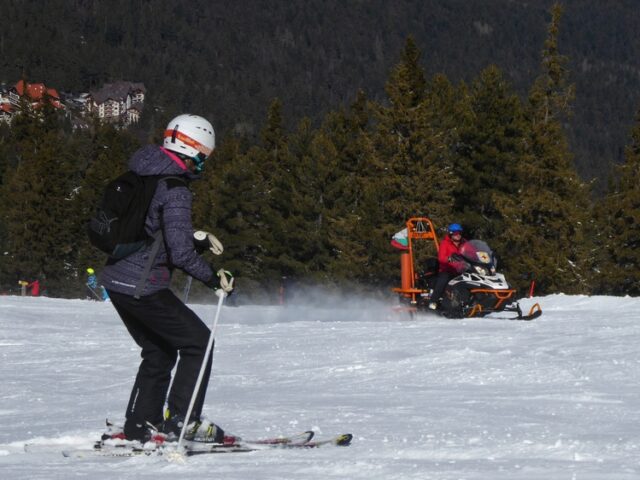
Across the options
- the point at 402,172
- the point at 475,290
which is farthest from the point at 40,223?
the point at 475,290

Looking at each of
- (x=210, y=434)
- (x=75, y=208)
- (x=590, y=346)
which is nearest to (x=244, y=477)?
(x=210, y=434)

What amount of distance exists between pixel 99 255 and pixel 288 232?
13785 millimetres

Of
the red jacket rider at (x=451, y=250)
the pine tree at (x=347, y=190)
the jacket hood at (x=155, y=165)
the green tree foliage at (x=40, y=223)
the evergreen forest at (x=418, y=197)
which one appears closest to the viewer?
the jacket hood at (x=155, y=165)

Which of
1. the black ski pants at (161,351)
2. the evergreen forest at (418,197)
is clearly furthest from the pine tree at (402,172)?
the black ski pants at (161,351)

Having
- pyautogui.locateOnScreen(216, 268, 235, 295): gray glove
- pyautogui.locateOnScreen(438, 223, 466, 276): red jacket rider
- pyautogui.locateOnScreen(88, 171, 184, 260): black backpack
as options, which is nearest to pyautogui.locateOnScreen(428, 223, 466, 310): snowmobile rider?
pyautogui.locateOnScreen(438, 223, 466, 276): red jacket rider

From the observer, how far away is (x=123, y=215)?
555cm

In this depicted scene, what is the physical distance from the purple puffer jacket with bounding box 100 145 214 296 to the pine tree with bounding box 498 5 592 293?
3400cm

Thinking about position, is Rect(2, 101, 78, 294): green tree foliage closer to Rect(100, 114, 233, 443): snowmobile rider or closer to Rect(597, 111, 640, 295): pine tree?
Rect(597, 111, 640, 295): pine tree

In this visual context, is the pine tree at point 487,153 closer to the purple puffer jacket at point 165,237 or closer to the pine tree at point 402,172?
the pine tree at point 402,172

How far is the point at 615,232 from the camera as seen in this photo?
44.5m

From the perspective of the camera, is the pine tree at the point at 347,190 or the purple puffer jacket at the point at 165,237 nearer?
the purple puffer jacket at the point at 165,237

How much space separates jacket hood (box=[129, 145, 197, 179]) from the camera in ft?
18.5

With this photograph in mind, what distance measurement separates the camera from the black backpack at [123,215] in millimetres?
5547

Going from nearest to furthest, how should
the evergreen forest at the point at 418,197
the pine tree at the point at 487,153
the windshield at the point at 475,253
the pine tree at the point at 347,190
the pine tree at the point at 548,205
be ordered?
the windshield at the point at 475,253
the pine tree at the point at 548,205
the evergreen forest at the point at 418,197
the pine tree at the point at 347,190
the pine tree at the point at 487,153
